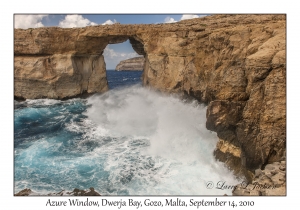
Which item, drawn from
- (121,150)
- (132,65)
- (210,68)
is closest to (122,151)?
(121,150)

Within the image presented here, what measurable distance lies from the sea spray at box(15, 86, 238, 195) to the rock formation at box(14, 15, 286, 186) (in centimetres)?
176

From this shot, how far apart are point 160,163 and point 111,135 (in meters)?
6.19

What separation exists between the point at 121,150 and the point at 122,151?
0.18 meters

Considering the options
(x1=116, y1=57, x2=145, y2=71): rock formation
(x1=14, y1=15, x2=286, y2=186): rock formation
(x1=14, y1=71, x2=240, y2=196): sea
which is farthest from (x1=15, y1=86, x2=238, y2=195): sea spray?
(x1=116, y1=57, x2=145, y2=71): rock formation

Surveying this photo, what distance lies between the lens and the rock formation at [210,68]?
927 cm

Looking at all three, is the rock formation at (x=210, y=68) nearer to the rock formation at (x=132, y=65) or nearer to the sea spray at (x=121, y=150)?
the sea spray at (x=121, y=150)

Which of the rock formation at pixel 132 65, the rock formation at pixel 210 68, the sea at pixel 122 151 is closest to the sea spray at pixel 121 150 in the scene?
the sea at pixel 122 151

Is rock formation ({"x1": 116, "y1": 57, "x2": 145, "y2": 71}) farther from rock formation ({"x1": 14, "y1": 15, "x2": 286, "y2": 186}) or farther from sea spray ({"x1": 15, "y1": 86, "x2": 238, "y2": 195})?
sea spray ({"x1": 15, "y1": 86, "x2": 238, "y2": 195})

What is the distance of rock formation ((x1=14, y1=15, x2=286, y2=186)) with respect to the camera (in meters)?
9.27

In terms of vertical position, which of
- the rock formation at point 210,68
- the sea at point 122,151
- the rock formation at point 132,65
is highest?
the rock formation at point 132,65

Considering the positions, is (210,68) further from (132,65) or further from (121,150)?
(132,65)

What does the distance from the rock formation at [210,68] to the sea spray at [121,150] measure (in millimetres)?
1755

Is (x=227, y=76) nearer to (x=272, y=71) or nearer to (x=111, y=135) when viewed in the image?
(x=272, y=71)

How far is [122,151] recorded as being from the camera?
14891 millimetres
